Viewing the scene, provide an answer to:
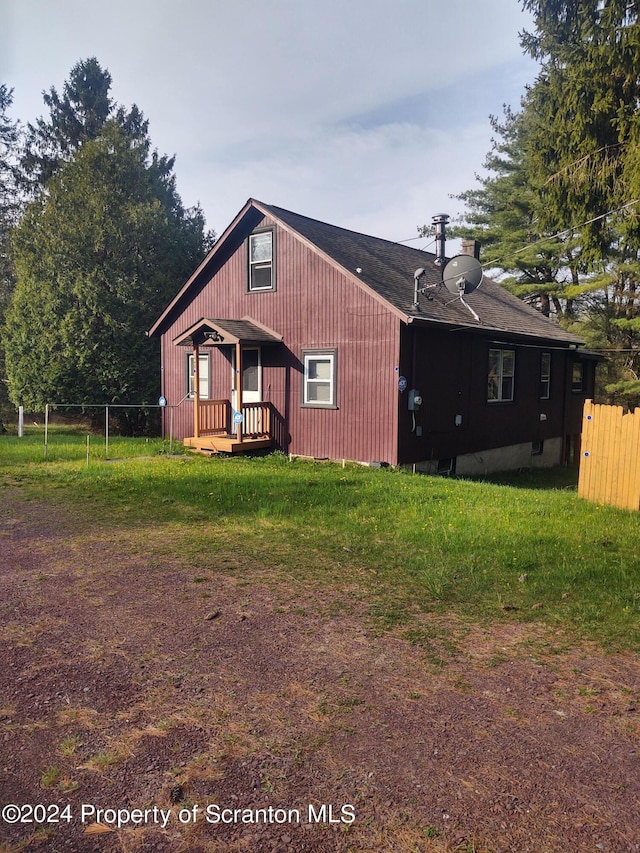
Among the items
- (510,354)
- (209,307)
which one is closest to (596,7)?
(510,354)

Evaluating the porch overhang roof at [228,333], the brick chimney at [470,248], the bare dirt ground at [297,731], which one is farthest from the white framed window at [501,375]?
the bare dirt ground at [297,731]

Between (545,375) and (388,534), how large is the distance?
1345 centimetres

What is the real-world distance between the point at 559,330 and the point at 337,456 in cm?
1035

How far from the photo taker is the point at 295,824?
106 inches

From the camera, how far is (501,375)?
1667cm

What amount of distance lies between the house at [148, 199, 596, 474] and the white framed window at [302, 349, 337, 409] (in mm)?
36

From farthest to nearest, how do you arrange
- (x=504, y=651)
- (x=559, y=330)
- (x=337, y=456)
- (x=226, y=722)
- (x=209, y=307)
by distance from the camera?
(x=559, y=330), (x=209, y=307), (x=337, y=456), (x=504, y=651), (x=226, y=722)

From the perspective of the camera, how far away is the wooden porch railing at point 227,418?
1509cm

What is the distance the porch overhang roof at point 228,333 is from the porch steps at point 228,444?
2.32m

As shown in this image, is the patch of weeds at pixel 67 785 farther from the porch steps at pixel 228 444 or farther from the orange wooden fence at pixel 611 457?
the porch steps at pixel 228 444

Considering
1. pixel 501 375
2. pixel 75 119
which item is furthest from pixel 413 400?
pixel 75 119

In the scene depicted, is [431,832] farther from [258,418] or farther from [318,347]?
[258,418]

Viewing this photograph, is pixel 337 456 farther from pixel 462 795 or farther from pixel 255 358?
pixel 462 795

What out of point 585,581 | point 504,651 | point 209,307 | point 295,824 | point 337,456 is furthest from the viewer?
point 209,307
